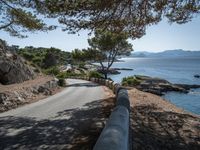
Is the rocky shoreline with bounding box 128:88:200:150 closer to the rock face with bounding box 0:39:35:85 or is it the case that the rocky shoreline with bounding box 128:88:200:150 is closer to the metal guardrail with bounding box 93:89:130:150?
the metal guardrail with bounding box 93:89:130:150

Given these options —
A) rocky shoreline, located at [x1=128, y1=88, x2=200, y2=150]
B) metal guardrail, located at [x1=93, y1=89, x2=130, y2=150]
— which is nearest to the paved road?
rocky shoreline, located at [x1=128, y1=88, x2=200, y2=150]

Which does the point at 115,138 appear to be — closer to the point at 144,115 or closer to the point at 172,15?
the point at 144,115

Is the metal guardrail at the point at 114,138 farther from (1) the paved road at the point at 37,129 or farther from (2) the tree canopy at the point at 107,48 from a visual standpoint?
(2) the tree canopy at the point at 107,48

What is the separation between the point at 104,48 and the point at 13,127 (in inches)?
1898

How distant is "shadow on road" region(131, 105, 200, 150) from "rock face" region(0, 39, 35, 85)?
12.3 metres

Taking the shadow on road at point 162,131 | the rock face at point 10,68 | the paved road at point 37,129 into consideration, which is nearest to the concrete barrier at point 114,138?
A: the shadow on road at point 162,131

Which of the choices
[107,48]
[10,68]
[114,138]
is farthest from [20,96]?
[107,48]

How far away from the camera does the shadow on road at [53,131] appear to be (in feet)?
29.7

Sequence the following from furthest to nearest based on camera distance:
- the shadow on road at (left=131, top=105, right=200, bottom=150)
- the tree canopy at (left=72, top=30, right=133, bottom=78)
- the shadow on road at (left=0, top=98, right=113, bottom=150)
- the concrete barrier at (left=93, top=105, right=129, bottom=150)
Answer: the tree canopy at (left=72, top=30, right=133, bottom=78), the shadow on road at (left=131, top=105, right=200, bottom=150), the shadow on road at (left=0, top=98, right=113, bottom=150), the concrete barrier at (left=93, top=105, right=129, bottom=150)

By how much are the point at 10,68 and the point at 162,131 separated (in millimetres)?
16531

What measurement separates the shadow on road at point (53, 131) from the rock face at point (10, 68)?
1024cm

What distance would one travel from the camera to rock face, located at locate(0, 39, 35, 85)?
2392cm

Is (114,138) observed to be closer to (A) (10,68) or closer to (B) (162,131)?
(B) (162,131)

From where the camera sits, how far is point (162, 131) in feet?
36.8
